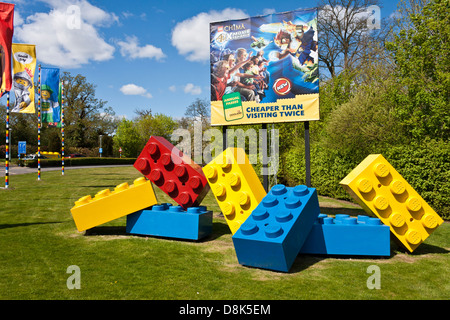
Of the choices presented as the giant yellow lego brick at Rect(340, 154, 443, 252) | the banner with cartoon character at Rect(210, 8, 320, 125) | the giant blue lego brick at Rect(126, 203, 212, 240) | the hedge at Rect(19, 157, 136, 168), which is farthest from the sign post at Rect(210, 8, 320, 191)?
the hedge at Rect(19, 157, 136, 168)

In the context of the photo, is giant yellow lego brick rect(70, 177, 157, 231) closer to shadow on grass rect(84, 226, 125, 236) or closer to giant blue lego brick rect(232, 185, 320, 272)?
shadow on grass rect(84, 226, 125, 236)

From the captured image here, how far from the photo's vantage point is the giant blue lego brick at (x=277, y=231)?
526cm

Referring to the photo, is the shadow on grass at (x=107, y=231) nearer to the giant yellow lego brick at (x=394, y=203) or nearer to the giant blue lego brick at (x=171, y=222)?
the giant blue lego brick at (x=171, y=222)

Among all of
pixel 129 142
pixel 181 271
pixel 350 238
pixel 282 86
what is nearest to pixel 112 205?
pixel 181 271

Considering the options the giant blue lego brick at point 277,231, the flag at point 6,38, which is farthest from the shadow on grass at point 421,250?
the flag at point 6,38

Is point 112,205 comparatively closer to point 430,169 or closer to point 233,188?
point 233,188

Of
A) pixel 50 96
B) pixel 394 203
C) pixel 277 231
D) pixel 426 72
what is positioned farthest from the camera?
pixel 50 96

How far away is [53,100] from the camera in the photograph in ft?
70.8

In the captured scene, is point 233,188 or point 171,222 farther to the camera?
point 171,222

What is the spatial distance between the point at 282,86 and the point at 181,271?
690 cm

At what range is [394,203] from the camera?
638cm
